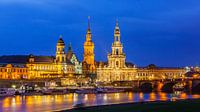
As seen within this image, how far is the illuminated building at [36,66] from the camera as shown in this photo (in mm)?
156250

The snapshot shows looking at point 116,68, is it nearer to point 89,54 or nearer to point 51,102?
point 89,54

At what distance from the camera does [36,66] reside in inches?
6698

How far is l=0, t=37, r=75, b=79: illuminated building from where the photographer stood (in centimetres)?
15625

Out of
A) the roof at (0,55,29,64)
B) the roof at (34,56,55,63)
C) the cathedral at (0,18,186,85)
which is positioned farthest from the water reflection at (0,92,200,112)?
the roof at (34,56,55,63)

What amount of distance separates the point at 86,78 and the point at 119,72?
11129 mm

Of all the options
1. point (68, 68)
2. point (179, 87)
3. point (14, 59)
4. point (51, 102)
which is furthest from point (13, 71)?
point (51, 102)

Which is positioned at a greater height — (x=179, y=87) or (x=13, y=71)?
(x=13, y=71)

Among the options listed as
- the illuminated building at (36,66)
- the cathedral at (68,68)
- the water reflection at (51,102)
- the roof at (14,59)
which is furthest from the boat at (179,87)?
the roof at (14,59)

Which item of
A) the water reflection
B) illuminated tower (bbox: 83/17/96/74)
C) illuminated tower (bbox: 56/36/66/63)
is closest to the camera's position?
the water reflection

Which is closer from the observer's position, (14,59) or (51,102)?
(51,102)

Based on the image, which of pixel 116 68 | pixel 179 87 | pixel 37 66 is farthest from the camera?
pixel 116 68

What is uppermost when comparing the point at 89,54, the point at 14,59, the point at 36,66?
the point at 89,54

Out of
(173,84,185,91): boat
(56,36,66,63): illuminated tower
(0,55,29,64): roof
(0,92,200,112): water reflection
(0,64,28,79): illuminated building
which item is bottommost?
(0,92,200,112): water reflection

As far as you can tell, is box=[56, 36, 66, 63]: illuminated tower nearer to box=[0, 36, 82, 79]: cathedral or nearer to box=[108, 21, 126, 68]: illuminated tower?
box=[0, 36, 82, 79]: cathedral
